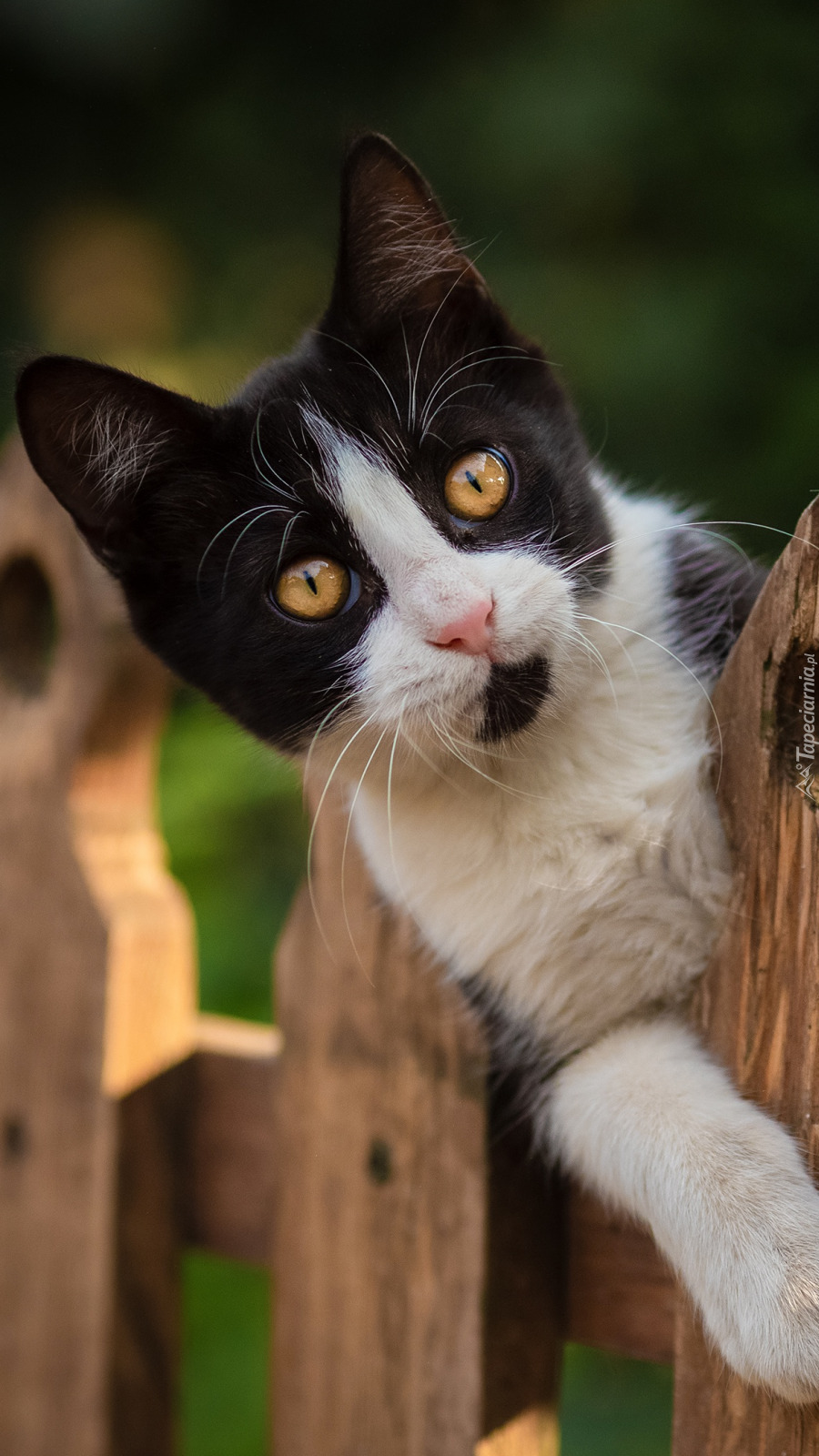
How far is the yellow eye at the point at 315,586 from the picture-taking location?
Result: 3.18 ft

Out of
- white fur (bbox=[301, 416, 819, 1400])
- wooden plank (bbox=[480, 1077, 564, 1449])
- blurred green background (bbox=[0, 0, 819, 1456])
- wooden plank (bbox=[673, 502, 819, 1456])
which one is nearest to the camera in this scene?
wooden plank (bbox=[673, 502, 819, 1456])

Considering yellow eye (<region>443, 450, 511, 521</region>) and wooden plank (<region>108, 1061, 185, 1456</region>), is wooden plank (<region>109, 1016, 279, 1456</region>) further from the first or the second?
yellow eye (<region>443, 450, 511, 521</region>)

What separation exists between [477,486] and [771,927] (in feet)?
1.49

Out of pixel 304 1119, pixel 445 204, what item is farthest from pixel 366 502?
pixel 445 204

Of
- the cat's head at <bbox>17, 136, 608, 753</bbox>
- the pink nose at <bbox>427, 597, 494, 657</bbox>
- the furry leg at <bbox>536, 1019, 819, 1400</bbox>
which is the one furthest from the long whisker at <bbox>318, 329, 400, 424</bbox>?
the furry leg at <bbox>536, 1019, 819, 1400</bbox>

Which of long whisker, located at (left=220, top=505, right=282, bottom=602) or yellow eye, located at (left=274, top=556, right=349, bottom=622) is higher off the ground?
long whisker, located at (left=220, top=505, right=282, bottom=602)

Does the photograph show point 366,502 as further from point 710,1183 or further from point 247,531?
point 710,1183

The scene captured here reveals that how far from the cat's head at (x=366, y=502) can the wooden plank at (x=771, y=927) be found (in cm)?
21

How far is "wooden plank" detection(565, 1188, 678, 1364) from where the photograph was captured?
0.95 metres

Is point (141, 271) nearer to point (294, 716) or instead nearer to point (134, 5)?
point (134, 5)

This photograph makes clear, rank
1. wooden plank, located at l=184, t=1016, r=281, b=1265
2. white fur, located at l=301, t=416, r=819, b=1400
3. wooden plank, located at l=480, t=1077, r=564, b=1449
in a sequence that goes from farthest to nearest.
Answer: wooden plank, located at l=184, t=1016, r=281, b=1265, wooden plank, located at l=480, t=1077, r=564, b=1449, white fur, located at l=301, t=416, r=819, b=1400

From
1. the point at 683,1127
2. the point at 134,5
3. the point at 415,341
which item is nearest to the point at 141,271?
the point at 134,5

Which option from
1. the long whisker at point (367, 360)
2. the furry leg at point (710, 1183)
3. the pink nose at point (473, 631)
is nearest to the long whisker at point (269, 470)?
the long whisker at point (367, 360)

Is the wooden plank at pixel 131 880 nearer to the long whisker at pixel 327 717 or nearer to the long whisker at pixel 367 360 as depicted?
the long whisker at pixel 327 717
